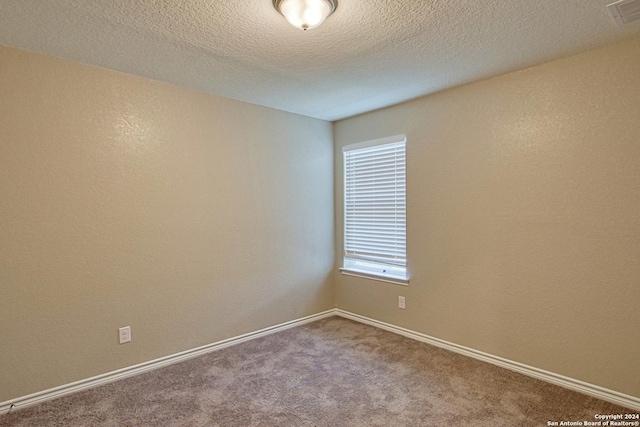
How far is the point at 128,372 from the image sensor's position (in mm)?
2609

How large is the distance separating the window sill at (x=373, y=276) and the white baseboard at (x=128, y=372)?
0.79 metres

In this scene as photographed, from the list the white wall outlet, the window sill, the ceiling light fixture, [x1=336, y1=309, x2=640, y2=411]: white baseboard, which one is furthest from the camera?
the window sill

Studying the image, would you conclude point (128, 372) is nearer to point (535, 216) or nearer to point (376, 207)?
point (376, 207)

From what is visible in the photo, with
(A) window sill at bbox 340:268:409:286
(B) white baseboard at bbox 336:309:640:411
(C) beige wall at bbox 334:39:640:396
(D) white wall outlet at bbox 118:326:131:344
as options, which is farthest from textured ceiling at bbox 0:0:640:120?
(B) white baseboard at bbox 336:309:640:411

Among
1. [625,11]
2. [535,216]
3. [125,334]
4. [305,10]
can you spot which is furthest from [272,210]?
[625,11]

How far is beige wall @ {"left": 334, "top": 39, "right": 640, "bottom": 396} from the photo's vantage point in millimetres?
2178

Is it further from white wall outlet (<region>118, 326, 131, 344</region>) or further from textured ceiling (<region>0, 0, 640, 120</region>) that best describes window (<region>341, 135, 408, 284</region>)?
white wall outlet (<region>118, 326, 131, 344</region>)

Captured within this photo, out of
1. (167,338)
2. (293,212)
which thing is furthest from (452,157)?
(167,338)

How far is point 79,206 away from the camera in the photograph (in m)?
2.42

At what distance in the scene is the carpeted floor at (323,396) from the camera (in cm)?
206

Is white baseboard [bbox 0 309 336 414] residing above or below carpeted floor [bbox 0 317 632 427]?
above

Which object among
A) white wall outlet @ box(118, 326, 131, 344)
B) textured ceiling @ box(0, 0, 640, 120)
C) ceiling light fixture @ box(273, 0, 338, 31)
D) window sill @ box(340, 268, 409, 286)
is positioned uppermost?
textured ceiling @ box(0, 0, 640, 120)

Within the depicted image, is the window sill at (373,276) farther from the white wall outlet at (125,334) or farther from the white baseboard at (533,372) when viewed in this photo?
the white wall outlet at (125,334)

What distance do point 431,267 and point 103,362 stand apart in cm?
276
